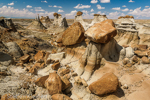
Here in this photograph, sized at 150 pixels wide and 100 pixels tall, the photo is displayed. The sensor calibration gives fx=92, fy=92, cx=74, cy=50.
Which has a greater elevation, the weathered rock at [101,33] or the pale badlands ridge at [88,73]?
the weathered rock at [101,33]

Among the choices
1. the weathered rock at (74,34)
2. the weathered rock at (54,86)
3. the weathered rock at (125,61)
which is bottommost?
the weathered rock at (54,86)

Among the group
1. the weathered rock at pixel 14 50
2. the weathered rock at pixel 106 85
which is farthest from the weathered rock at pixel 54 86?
the weathered rock at pixel 14 50

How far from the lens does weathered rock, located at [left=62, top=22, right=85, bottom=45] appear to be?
4.76 meters

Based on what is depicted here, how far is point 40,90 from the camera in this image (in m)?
3.65

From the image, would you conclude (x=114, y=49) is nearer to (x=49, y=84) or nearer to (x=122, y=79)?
(x=122, y=79)

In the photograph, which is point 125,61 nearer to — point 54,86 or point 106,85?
point 106,85

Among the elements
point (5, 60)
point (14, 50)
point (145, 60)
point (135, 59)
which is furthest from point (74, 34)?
point (14, 50)

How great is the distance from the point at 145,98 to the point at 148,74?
1.13 meters

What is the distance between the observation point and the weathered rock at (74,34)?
4.76m

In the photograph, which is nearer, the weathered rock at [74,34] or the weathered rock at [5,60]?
the weathered rock at [74,34]

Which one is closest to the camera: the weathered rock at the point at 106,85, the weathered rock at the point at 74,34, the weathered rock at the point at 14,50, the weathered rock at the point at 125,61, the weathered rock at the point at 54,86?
the weathered rock at the point at 106,85

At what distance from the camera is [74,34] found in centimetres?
482

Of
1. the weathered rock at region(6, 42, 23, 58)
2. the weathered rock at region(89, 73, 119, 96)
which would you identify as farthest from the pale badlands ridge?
the weathered rock at region(6, 42, 23, 58)

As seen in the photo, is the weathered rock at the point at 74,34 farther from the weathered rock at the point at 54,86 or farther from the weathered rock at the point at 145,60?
the weathered rock at the point at 145,60
